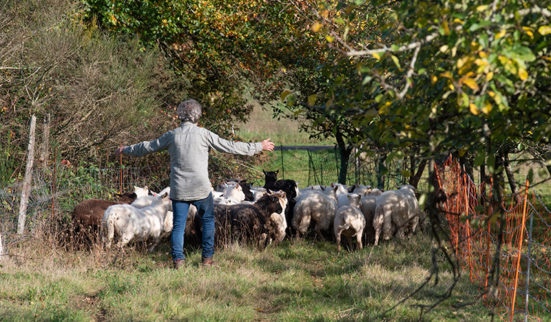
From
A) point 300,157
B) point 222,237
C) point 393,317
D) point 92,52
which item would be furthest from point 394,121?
point 300,157

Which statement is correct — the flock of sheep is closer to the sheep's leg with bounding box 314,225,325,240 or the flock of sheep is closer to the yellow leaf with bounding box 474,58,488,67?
the sheep's leg with bounding box 314,225,325,240

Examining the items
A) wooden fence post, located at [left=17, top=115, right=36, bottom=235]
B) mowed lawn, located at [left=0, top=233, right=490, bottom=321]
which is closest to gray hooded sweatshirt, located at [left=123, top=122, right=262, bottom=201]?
mowed lawn, located at [left=0, top=233, right=490, bottom=321]

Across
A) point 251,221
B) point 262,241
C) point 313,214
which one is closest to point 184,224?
point 251,221

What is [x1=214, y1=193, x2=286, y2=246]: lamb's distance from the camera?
884cm

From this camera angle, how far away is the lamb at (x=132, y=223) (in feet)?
26.4

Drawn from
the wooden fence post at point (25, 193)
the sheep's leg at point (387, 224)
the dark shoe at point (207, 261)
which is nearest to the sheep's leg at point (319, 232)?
the sheep's leg at point (387, 224)

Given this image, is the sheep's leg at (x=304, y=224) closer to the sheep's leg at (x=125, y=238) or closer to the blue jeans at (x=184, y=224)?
the blue jeans at (x=184, y=224)

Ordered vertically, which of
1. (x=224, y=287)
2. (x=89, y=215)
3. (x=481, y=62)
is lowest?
(x=224, y=287)

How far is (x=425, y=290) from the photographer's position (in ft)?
22.5

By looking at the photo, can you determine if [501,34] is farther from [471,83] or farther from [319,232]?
[319,232]

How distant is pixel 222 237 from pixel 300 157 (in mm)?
16840

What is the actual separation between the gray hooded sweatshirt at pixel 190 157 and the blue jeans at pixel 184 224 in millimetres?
130

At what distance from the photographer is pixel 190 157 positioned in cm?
729

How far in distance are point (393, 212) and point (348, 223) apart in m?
1.15
